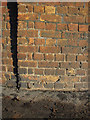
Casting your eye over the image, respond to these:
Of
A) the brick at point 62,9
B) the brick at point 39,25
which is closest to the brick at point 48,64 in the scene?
the brick at point 39,25

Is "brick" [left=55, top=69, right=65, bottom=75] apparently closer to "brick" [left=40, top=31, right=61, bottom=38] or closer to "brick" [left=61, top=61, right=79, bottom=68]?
"brick" [left=61, top=61, right=79, bottom=68]

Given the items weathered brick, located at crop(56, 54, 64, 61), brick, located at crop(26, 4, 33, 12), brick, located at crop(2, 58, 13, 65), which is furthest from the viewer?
brick, located at crop(2, 58, 13, 65)

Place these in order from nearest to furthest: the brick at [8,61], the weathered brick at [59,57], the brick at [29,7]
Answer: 1. the brick at [29,7]
2. the weathered brick at [59,57]
3. the brick at [8,61]

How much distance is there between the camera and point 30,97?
139 cm

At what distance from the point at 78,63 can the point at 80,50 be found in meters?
0.18

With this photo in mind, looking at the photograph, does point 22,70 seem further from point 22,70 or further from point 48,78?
point 48,78

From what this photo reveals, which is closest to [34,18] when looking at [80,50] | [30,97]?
[80,50]

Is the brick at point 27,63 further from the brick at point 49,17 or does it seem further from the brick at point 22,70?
the brick at point 49,17

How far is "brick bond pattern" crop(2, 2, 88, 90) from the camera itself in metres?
1.40

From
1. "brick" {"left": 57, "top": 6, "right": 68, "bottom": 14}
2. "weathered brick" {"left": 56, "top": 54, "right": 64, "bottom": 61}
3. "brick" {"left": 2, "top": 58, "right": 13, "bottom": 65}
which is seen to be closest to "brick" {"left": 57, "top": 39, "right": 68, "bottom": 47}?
"weathered brick" {"left": 56, "top": 54, "right": 64, "bottom": 61}

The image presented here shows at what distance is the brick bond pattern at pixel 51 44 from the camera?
55.2 inches

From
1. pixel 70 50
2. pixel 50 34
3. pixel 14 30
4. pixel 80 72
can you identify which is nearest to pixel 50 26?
pixel 50 34

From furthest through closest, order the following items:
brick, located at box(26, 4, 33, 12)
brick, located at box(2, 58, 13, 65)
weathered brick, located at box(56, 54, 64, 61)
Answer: brick, located at box(2, 58, 13, 65) < weathered brick, located at box(56, 54, 64, 61) < brick, located at box(26, 4, 33, 12)

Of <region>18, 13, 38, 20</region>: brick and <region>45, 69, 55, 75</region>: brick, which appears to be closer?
<region>18, 13, 38, 20</region>: brick
